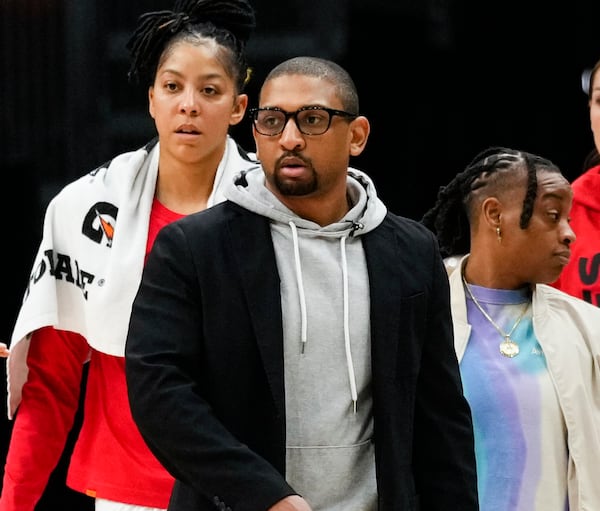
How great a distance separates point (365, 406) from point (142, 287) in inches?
17.2

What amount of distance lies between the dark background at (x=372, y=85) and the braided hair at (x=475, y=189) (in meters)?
0.79

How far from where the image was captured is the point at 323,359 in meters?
2.55

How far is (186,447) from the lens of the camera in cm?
239

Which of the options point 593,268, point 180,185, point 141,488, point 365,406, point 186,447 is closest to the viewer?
point 186,447

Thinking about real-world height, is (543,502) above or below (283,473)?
below

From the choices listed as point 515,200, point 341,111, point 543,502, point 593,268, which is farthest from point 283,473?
point 593,268

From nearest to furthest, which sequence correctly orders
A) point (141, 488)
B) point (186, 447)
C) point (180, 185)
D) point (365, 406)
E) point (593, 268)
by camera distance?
point (186, 447) → point (365, 406) → point (141, 488) → point (180, 185) → point (593, 268)

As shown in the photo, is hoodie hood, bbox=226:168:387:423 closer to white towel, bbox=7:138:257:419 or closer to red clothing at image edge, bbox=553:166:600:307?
white towel, bbox=7:138:257:419

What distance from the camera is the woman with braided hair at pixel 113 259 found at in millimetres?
3234

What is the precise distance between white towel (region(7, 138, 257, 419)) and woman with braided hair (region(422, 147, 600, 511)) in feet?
1.97

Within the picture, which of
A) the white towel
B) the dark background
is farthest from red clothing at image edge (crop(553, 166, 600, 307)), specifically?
the white towel

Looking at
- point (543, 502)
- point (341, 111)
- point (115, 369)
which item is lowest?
point (543, 502)

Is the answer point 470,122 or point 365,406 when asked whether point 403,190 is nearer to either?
point 470,122

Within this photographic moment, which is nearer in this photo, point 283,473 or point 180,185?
point 283,473
